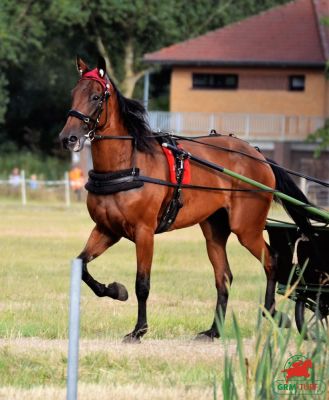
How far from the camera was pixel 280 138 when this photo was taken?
52500 millimetres

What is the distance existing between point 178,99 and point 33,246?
31239mm

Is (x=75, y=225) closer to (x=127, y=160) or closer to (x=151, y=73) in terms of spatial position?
(x=127, y=160)

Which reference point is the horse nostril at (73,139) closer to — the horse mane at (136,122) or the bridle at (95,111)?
the bridle at (95,111)

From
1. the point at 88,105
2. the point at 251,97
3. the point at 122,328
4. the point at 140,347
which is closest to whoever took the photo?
the point at 140,347

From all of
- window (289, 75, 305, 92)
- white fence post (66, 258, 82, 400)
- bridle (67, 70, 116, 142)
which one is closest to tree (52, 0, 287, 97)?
window (289, 75, 305, 92)

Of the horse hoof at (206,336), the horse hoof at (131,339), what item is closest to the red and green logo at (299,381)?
the horse hoof at (131,339)

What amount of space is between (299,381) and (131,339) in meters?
3.19

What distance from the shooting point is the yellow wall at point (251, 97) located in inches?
2100

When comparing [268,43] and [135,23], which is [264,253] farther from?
[135,23]

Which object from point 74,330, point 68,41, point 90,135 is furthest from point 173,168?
point 68,41

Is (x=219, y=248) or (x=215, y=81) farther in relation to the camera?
(x=215, y=81)

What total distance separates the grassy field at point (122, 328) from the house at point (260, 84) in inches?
1160

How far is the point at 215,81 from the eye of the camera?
54688mm

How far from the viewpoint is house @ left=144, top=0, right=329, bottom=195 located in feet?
173
